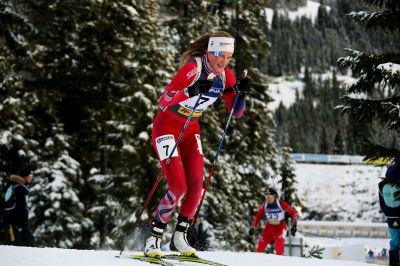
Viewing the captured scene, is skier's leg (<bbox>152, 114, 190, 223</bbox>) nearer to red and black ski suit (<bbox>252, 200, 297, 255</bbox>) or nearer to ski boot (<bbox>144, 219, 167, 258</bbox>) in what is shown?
ski boot (<bbox>144, 219, 167, 258</bbox>)

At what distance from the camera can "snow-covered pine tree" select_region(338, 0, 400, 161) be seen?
8.67 m

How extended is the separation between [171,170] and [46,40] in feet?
70.9

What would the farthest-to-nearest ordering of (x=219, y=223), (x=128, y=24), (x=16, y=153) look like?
(x=128, y=24), (x=219, y=223), (x=16, y=153)

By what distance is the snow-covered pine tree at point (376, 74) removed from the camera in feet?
28.5

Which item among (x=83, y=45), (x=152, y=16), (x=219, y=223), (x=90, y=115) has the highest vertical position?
(x=152, y=16)

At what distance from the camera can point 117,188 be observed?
20.5 m

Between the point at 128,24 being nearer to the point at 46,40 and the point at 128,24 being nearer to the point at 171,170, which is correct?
the point at 46,40

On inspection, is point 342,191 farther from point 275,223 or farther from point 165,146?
point 165,146

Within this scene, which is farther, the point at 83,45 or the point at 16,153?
the point at 83,45

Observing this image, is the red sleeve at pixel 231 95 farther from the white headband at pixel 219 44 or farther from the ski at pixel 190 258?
the ski at pixel 190 258

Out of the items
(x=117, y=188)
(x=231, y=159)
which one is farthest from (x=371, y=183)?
(x=117, y=188)

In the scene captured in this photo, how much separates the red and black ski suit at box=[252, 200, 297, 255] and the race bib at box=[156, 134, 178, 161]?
27.7 ft

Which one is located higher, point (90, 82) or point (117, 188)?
point (90, 82)

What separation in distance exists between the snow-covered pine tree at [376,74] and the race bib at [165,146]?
4.06m
